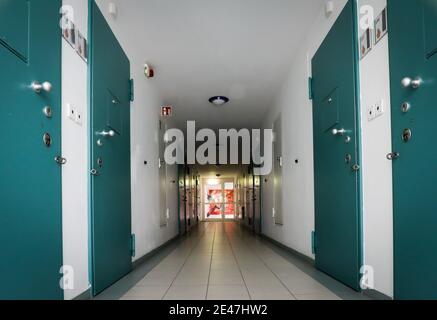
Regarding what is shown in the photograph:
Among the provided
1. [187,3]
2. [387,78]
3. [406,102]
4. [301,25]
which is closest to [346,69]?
[387,78]

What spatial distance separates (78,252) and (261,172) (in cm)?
590

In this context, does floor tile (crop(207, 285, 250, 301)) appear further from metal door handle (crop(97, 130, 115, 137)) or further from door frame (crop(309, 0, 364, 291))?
metal door handle (crop(97, 130, 115, 137))

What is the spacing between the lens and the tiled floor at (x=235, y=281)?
2488 millimetres

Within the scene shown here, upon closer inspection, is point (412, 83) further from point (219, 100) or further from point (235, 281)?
point (219, 100)

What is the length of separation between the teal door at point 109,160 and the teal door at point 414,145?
198 cm

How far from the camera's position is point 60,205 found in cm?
193

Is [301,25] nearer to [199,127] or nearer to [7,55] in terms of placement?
[7,55]

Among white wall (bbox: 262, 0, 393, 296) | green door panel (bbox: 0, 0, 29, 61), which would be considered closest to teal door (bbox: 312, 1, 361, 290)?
white wall (bbox: 262, 0, 393, 296)

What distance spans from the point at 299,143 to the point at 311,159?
21.8 inches

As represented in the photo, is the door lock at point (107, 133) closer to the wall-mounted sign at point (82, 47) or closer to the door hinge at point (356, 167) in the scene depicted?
the wall-mounted sign at point (82, 47)

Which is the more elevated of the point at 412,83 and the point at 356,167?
the point at 412,83

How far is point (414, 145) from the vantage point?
5.78 feet

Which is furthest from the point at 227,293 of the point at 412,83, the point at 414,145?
the point at 412,83

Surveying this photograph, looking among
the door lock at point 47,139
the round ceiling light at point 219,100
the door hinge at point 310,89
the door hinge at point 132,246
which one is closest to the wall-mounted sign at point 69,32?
the door lock at point 47,139
